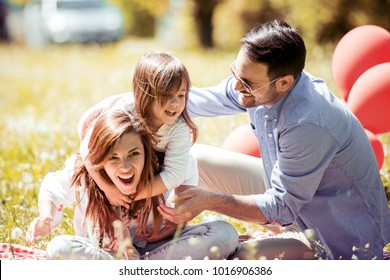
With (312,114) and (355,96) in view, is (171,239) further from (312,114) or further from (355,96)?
(355,96)

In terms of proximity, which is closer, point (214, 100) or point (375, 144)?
point (214, 100)

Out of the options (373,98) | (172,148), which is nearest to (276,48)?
(172,148)

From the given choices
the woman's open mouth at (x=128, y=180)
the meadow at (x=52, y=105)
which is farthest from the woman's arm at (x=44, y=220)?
the woman's open mouth at (x=128, y=180)

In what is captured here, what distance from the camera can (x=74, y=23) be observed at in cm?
1967

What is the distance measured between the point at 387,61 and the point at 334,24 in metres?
7.78

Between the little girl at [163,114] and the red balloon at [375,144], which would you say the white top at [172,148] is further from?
the red balloon at [375,144]

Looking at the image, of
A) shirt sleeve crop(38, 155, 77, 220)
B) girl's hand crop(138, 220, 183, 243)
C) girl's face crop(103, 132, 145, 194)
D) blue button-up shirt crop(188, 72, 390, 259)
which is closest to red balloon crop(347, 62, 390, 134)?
blue button-up shirt crop(188, 72, 390, 259)

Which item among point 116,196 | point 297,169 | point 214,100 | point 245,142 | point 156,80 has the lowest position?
point 245,142

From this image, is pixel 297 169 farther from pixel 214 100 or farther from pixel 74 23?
pixel 74 23

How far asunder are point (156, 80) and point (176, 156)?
0.35 meters

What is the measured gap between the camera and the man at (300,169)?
3129 mm

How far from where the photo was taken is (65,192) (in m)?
3.30

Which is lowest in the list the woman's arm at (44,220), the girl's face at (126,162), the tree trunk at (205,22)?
the tree trunk at (205,22)
